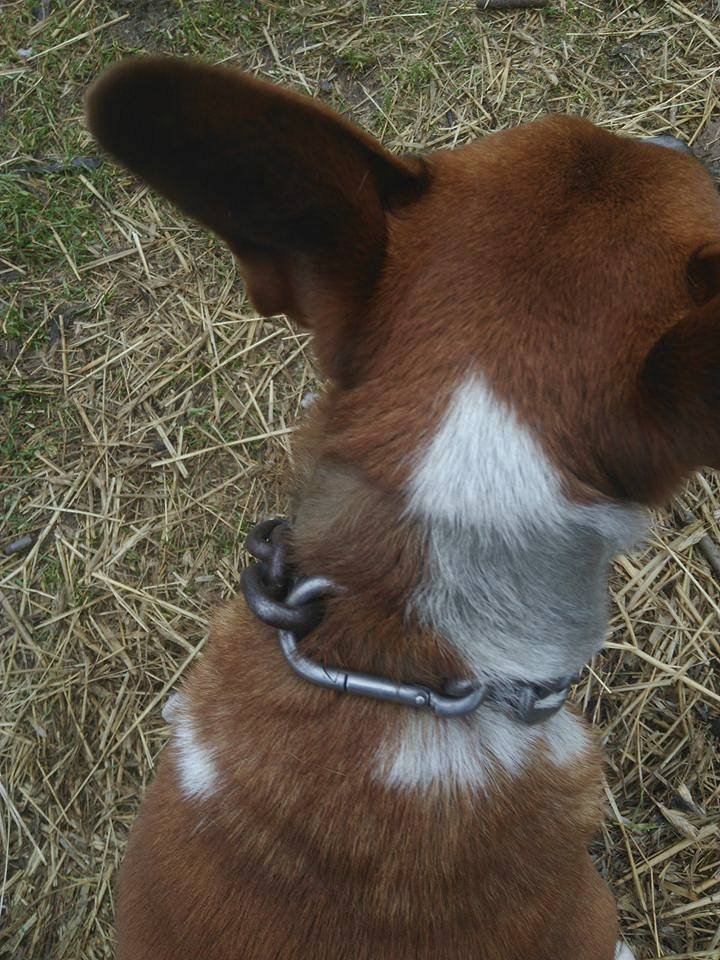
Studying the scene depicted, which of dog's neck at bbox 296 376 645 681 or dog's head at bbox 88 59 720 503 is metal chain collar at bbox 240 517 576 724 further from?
dog's head at bbox 88 59 720 503

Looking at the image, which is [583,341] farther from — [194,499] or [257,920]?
[194,499]

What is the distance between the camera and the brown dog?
1.35 m

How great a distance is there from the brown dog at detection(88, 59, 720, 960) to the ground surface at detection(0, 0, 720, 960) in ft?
4.23

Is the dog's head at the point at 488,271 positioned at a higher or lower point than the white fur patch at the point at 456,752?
higher

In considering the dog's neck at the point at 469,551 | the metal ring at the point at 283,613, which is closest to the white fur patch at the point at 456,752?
the dog's neck at the point at 469,551

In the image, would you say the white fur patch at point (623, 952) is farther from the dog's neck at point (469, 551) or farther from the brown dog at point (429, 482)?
the dog's neck at point (469, 551)

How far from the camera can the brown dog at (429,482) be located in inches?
53.3

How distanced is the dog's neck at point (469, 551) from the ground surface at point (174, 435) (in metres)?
1.56

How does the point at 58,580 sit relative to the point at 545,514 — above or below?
below

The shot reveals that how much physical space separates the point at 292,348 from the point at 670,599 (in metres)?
1.85

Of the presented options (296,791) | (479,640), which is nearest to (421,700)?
(479,640)

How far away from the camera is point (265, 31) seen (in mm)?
3756

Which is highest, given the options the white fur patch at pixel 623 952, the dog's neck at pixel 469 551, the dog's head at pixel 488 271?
the dog's head at pixel 488 271

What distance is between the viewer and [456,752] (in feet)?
5.66
